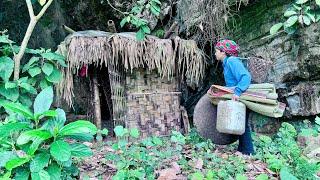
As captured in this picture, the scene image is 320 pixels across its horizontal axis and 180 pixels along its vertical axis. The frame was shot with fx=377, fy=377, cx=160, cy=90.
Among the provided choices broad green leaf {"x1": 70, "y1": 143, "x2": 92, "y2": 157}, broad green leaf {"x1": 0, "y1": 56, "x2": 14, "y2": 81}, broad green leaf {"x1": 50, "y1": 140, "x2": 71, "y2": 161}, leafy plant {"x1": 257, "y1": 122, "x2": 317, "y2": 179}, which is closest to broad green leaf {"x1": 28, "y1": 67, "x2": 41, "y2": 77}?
broad green leaf {"x1": 0, "y1": 56, "x2": 14, "y2": 81}

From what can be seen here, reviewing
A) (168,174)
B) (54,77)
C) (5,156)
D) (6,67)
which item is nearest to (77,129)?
(5,156)

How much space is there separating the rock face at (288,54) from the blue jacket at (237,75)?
42.1 inches

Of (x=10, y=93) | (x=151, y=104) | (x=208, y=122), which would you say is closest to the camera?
(x=10, y=93)

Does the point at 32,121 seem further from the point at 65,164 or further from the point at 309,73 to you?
the point at 309,73

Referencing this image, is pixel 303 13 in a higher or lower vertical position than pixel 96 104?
higher

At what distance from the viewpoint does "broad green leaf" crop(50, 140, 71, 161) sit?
96.6 inches

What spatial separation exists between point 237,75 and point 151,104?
2082mm

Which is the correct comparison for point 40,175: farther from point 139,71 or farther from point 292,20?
point 139,71

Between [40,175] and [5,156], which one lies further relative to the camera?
[5,156]

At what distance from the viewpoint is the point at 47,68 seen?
14.6 ft

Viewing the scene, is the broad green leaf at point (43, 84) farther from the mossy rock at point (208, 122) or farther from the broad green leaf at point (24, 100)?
the mossy rock at point (208, 122)

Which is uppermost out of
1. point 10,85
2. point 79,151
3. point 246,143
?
point 10,85

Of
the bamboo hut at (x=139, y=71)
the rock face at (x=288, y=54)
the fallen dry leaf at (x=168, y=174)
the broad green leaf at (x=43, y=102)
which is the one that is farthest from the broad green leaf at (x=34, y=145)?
the rock face at (x=288, y=54)

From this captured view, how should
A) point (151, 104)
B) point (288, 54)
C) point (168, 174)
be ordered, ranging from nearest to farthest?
point (168, 174) → point (288, 54) → point (151, 104)
